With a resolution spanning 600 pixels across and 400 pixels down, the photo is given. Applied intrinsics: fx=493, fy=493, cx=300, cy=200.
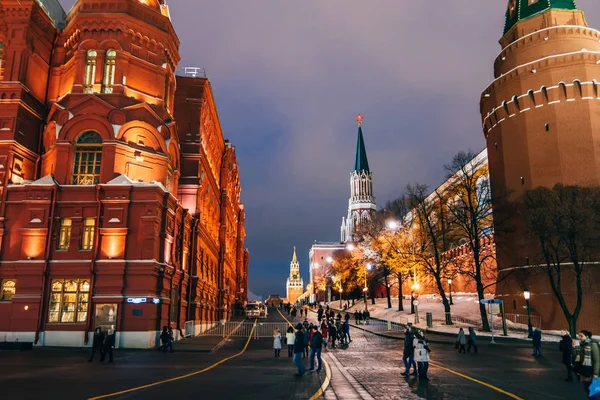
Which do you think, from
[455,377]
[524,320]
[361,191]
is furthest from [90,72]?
[361,191]

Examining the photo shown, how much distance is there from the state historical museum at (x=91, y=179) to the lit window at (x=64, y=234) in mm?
65

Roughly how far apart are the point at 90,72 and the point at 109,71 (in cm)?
138

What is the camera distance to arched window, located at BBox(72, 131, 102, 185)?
33344 millimetres

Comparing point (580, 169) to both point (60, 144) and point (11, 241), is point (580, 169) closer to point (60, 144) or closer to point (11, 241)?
point (60, 144)

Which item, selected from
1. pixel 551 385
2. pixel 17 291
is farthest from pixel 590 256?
pixel 17 291

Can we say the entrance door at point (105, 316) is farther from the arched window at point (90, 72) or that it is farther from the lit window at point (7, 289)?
the arched window at point (90, 72)

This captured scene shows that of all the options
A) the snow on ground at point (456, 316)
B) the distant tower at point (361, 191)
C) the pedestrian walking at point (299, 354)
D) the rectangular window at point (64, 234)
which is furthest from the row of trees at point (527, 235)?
the distant tower at point (361, 191)

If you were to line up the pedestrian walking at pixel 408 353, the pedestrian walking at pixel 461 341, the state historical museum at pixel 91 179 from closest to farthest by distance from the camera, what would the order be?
the pedestrian walking at pixel 408 353, the pedestrian walking at pixel 461 341, the state historical museum at pixel 91 179

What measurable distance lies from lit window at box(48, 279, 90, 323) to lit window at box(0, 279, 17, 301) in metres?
2.65

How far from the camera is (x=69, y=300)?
103 ft

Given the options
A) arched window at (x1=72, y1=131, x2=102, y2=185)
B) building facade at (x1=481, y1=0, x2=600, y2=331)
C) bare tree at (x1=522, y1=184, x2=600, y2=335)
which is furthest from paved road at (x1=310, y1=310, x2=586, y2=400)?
arched window at (x1=72, y1=131, x2=102, y2=185)

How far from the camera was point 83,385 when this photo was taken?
14586 mm

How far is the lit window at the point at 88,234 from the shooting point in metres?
31.9

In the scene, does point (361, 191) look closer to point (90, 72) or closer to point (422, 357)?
point (90, 72)
